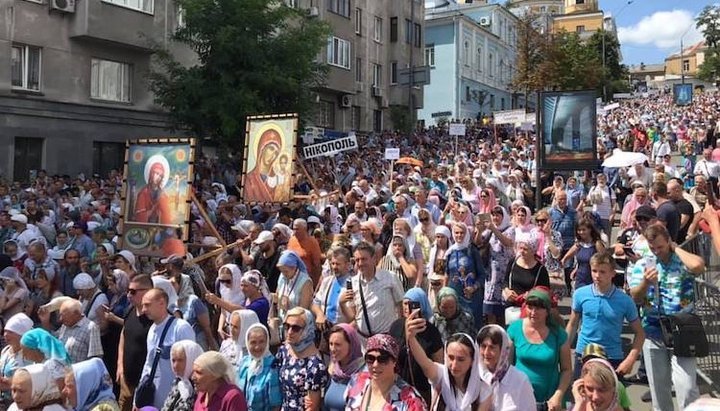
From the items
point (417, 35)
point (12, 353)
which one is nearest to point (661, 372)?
point (12, 353)

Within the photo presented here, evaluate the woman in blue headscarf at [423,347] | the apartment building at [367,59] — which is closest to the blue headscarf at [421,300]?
the woman in blue headscarf at [423,347]

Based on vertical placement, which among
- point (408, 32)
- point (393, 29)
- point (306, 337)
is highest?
point (408, 32)

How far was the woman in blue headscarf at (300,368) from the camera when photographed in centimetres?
531

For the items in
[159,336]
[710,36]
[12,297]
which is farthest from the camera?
[710,36]

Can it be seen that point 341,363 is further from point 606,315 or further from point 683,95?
point 683,95

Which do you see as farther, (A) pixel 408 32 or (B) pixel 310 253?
(A) pixel 408 32

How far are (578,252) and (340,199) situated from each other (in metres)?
6.95

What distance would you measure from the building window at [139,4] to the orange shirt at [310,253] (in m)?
17.3

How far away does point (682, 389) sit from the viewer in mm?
5371

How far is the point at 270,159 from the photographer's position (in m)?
11.2

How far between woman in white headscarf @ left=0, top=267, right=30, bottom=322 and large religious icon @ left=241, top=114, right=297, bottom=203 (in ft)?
12.5

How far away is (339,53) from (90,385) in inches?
1294

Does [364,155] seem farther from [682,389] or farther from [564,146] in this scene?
[682,389]

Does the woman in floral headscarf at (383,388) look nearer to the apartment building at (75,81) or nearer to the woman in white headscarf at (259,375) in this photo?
the woman in white headscarf at (259,375)
